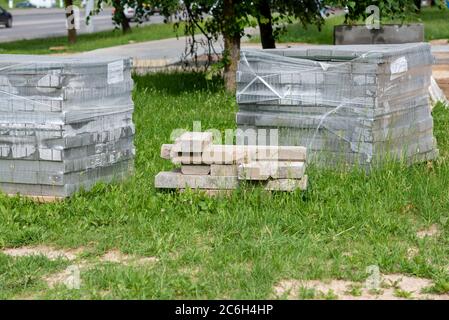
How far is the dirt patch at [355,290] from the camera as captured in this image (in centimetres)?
538

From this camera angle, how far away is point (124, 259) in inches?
241

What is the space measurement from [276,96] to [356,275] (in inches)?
116

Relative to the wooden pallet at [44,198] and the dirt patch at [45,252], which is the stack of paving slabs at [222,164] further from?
the dirt patch at [45,252]

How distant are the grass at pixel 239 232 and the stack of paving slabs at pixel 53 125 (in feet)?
0.61

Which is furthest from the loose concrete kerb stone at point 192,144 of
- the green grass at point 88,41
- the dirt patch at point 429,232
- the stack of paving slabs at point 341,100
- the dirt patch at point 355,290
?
the green grass at point 88,41

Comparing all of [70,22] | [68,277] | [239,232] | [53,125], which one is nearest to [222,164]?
[239,232]

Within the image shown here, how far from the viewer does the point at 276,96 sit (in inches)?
328

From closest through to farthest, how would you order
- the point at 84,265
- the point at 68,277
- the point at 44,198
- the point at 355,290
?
the point at 355,290 → the point at 68,277 → the point at 84,265 → the point at 44,198

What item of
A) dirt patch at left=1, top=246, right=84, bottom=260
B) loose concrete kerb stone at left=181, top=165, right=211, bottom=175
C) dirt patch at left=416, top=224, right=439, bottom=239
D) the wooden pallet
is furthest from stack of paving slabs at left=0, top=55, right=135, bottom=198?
dirt patch at left=416, top=224, right=439, bottom=239

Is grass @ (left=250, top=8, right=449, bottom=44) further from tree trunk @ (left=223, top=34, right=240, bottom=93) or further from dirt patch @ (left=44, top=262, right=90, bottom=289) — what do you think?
dirt patch @ (left=44, top=262, right=90, bottom=289)

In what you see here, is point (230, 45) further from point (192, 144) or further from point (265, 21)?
point (192, 144)

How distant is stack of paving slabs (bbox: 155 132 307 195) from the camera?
7.19m

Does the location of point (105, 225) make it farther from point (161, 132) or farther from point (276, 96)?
point (161, 132)

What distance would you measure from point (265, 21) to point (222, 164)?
6570mm
